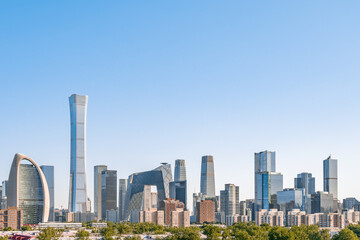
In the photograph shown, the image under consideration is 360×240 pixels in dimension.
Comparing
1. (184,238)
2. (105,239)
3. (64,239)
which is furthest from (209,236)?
(64,239)

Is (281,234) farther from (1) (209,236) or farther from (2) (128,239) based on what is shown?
(2) (128,239)

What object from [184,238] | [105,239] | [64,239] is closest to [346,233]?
[184,238]

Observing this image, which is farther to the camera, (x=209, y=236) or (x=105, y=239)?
(x=209, y=236)

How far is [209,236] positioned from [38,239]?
60.9 metres

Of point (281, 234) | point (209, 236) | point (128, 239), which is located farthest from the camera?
point (209, 236)

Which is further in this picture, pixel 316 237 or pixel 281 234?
pixel 316 237

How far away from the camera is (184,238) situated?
177 metres

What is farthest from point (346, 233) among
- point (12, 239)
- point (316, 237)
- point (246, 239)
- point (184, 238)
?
point (12, 239)

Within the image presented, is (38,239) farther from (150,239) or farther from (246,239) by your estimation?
(246,239)

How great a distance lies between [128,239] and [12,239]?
150 ft

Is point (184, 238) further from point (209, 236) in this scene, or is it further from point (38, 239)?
point (38, 239)

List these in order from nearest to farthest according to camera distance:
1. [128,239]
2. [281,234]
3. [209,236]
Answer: [128,239] → [281,234] → [209,236]

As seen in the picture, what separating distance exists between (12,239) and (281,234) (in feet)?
305

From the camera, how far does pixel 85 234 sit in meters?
199
